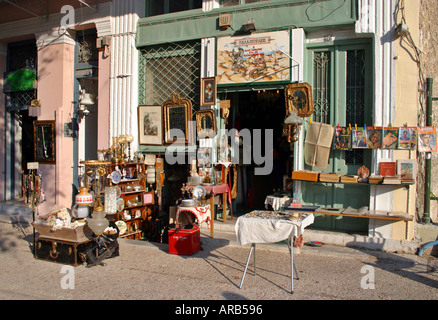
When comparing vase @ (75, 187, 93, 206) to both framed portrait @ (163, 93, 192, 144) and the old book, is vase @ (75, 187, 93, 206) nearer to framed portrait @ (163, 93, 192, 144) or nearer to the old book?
framed portrait @ (163, 93, 192, 144)

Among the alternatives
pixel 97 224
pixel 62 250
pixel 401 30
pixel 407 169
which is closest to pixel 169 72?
pixel 97 224

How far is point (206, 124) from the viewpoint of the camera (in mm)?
9305

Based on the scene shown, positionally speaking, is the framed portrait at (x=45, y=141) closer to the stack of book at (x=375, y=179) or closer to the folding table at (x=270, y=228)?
the folding table at (x=270, y=228)

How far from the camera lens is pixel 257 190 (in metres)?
11.3

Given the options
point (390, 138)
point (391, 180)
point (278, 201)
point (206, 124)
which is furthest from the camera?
point (206, 124)

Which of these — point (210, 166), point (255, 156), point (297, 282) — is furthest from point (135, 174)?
point (297, 282)

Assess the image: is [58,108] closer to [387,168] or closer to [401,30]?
[387,168]

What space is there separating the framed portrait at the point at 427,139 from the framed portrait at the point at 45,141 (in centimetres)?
911

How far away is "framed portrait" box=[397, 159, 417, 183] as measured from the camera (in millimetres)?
7266

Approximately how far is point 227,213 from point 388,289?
4867mm

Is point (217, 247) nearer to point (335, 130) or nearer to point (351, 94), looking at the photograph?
point (335, 130)

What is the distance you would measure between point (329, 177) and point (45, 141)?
26.1 feet

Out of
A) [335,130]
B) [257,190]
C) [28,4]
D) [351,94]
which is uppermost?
[28,4]

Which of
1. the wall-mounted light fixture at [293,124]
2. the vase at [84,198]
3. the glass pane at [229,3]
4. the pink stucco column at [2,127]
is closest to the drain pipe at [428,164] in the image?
the wall-mounted light fixture at [293,124]
